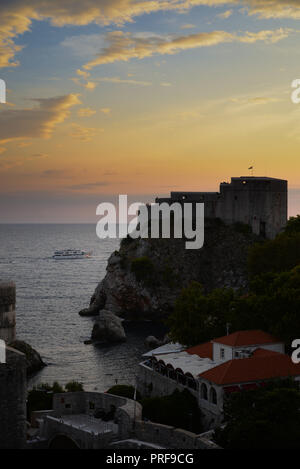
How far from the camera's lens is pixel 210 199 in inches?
4045

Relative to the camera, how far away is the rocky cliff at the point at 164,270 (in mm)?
91750

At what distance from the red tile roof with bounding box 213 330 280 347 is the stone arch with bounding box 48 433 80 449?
1452 centimetres

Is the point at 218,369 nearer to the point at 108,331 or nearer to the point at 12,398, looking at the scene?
the point at 12,398

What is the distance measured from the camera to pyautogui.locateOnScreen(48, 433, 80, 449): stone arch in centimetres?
2777

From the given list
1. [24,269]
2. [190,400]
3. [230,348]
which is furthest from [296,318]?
[24,269]

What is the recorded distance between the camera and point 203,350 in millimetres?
42250

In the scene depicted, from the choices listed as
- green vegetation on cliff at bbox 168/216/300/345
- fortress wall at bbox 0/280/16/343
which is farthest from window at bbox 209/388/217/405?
fortress wall at bbox 0/280/16/343

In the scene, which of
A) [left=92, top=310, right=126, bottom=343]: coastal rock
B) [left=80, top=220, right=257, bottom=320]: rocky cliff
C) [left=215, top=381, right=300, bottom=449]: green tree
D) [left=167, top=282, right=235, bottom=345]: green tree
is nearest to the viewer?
[left=215, top=381, right=300, bottom=449]: green tree

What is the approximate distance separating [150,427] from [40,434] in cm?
588

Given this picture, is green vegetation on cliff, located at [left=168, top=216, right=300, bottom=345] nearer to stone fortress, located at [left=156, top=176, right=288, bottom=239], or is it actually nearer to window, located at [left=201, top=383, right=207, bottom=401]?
window, located at [left=201, top=383, right=207, bottom=401]

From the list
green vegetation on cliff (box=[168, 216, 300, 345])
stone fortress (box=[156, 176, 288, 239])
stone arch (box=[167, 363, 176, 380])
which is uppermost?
stone fortress (box=[156, 176, 288, 239])

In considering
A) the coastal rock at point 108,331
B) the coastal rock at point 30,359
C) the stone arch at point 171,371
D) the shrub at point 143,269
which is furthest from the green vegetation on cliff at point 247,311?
the shrub at point 143,269

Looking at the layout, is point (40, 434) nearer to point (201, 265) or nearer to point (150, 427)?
point (150, 427)

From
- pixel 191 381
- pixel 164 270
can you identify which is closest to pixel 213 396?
pixel 191 381
